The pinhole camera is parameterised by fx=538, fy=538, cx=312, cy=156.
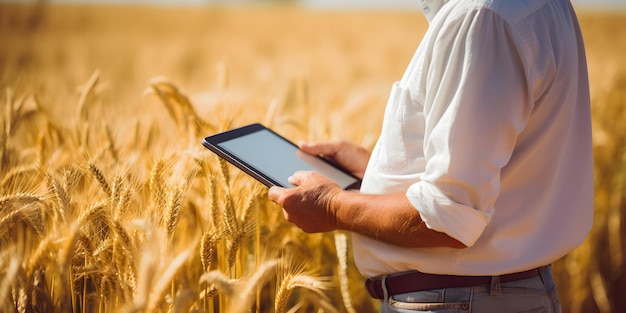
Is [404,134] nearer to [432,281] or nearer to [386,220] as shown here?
[386,220]

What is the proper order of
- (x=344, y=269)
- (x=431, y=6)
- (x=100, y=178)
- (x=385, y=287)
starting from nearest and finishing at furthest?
1. (x=431, y=6)
2. (x=385, y=287)
3. (x=100, y=178)
4. (x=344, y=269)

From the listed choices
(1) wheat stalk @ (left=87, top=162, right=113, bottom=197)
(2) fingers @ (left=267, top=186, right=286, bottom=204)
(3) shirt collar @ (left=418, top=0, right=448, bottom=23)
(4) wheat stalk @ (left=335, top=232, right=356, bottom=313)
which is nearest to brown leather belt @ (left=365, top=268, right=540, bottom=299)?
(2) fingers @ (left=267, top=186, right=286, bottom=204)

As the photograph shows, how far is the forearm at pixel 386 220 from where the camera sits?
1019 mm

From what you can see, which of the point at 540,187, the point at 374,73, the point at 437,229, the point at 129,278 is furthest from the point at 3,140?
the point at 374,73

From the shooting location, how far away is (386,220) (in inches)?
41.8

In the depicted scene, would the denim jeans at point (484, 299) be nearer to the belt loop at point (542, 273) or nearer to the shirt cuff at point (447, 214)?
the belt loop at point (542, 273)

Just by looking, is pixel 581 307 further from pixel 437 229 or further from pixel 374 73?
pixel 374 73

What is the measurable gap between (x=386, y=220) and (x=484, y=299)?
10.3 inches

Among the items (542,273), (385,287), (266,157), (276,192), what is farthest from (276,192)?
(542,273)

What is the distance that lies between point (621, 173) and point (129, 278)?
274 cm

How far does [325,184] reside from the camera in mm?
1191

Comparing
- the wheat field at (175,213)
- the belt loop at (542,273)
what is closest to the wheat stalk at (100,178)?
the wheat field at (175,213)

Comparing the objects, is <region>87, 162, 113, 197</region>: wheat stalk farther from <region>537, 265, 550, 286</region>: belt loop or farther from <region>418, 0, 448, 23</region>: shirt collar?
<region>537, 265, 550, 286</region>: belt loop

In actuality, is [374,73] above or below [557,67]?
below
